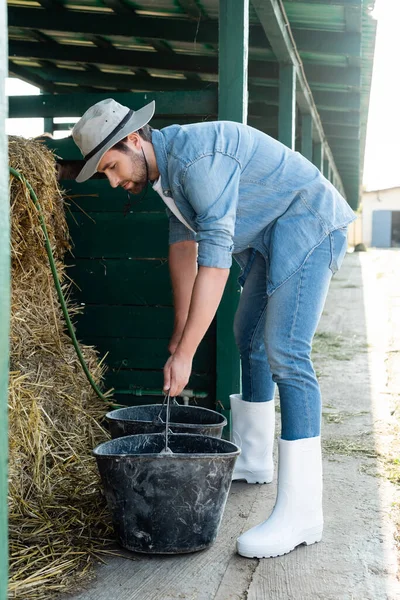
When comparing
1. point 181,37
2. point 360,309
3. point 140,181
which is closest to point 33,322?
point 140,181

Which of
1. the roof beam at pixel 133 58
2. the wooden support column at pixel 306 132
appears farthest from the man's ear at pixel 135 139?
the wooden support column at pixel 306 132

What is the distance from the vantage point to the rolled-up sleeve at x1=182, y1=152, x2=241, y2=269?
242cm

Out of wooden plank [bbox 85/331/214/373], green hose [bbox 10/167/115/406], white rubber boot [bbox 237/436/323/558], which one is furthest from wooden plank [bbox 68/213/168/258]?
white rubber boot [bbox 237/436/323/558]

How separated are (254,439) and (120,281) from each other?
1.24m

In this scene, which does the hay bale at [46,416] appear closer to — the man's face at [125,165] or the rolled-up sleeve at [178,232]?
the rolled-up sleeve at [178,232]

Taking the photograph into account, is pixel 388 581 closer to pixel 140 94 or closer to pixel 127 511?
pixel 127 511

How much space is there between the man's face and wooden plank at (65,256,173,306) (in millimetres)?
1421

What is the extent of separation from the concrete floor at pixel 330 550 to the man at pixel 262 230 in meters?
0.12

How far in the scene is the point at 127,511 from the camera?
8.25 ft

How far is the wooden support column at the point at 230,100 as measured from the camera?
3.64 meters

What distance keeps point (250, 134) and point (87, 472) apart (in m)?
1.62

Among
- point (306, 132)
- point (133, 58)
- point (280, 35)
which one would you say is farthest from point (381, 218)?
point (280, 35)

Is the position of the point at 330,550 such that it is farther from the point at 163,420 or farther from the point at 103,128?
the point at 103,128

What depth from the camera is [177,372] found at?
94.7 inches
